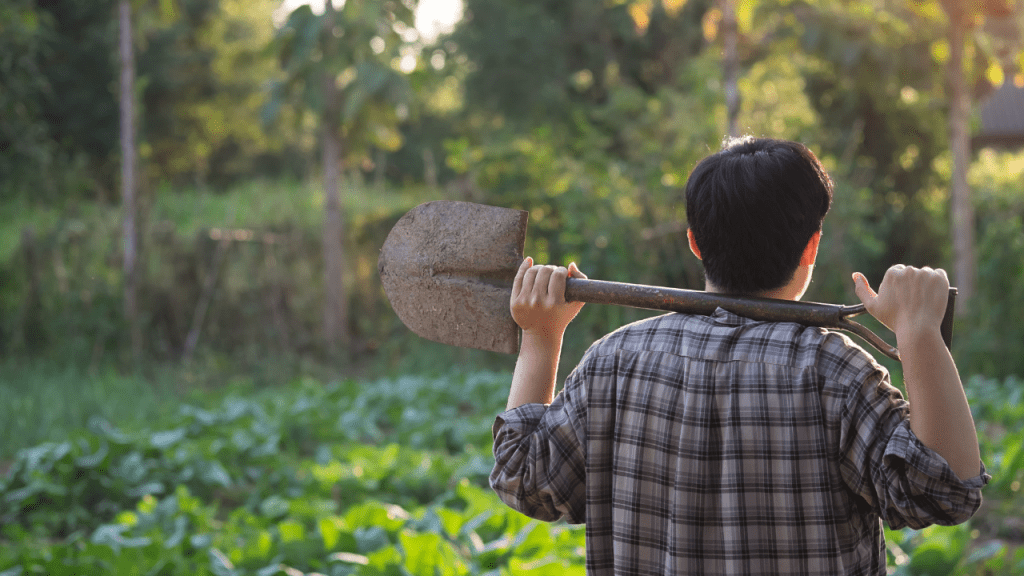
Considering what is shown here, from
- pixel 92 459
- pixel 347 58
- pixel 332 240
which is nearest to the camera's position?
pixel 92 459

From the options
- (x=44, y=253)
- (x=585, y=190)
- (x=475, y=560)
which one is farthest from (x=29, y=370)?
(x=475, y=560)

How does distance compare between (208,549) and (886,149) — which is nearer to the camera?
(208,549)

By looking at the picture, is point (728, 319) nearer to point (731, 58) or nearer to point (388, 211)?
point (731, 58)

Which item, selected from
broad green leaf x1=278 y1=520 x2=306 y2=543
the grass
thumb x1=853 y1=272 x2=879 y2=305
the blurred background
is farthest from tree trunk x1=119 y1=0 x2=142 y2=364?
thumb x1=853 y1=272 x2=879 y2=305

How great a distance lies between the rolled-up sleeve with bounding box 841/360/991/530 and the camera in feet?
3.59

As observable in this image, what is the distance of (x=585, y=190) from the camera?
7668 mm

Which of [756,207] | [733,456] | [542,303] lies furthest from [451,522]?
[756,207]

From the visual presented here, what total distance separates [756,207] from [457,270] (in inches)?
27.7

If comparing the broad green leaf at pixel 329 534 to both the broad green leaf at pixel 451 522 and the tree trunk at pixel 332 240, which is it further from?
the tree trunk at pixel 332 240

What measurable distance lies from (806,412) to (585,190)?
21.6 ft

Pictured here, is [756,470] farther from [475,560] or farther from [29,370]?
[29,370]

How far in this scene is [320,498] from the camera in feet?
12.0

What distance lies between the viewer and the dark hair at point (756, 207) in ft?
4.03

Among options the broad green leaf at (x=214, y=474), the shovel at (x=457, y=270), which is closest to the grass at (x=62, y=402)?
the broad green leaf at (x=214, y=474)
